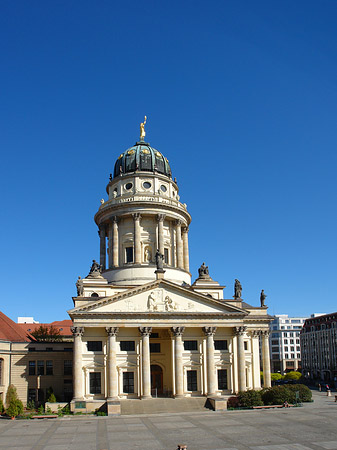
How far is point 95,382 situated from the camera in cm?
5531

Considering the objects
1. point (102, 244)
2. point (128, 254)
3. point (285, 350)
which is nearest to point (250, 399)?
point (128, 254)

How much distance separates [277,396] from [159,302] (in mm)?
16122

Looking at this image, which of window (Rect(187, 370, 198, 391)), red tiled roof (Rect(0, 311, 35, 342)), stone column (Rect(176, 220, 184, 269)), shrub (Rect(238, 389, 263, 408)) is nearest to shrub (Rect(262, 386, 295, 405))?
shrub (Rect(238, 389, 263, 408))

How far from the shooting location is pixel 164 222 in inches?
2867

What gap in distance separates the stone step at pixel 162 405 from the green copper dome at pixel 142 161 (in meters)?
34.6

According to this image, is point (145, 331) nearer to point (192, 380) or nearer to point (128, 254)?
point (192, 380)

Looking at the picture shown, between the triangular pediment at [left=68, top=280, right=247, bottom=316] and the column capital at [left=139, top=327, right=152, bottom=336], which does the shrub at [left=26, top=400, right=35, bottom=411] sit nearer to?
the triangular pediment at [left=68, top=280, right=247, bottom=316]

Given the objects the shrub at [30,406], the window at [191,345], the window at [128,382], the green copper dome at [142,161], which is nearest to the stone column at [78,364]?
the window at [128,382]

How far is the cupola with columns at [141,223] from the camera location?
A: 6900cm

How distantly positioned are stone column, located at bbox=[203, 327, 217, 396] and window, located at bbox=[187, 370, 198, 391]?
2048 millimetres

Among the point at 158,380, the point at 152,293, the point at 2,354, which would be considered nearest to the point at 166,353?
the point at 158,380

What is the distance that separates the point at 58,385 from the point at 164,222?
86.6ft

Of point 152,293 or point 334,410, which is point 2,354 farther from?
point 334,410

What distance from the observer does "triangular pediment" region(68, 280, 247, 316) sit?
55.7 meters
